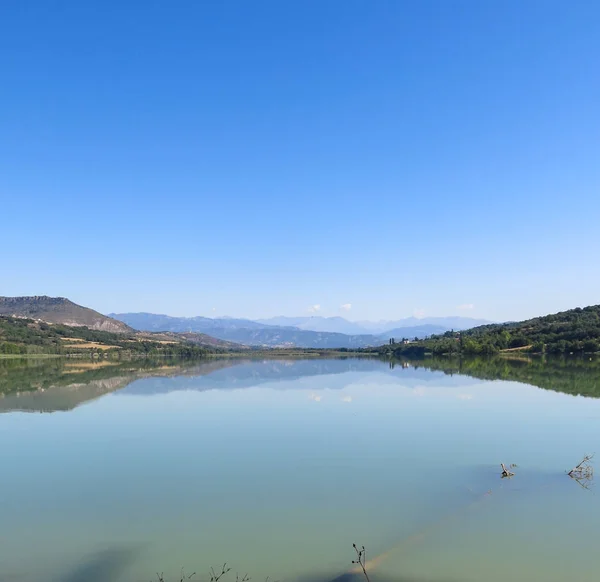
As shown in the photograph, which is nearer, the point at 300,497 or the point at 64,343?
the point at 300,497

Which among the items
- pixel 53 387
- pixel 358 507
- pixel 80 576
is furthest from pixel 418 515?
pixel 53 387

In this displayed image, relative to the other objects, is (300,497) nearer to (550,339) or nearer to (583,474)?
(583,474)

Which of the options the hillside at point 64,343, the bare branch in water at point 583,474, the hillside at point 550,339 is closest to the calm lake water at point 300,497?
the bare branch in water at point 583,474

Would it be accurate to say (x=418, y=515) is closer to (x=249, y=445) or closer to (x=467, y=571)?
(x=467, y=571)

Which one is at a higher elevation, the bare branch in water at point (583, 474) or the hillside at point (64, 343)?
the hillside at point (64, 343)

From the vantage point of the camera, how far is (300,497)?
1230 centimetres

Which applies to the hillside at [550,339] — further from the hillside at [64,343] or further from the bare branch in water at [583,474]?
the hillside at [64,343]

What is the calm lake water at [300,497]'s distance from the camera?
28.6 ft

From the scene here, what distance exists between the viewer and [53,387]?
151 ft

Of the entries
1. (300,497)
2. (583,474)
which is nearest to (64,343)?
(300,497)

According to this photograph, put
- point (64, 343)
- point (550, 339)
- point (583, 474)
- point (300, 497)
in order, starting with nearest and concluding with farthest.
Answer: point (300, 497) → point (583, 474) → point (550, 339) → point (64, 343)

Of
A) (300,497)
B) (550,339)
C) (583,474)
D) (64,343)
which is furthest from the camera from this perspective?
(64,343)

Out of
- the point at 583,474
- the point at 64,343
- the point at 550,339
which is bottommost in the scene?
the point at 583,474

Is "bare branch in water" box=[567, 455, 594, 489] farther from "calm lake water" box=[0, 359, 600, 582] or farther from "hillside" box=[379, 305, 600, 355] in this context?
"hillside" box=[379, 305, 600, 355]
